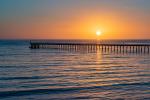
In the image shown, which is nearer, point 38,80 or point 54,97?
point 54,97

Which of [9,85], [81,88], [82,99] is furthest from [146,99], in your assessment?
[9,85]

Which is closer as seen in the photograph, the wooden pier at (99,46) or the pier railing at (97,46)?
the wooden pier at (99,46)

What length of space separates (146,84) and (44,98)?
682 cm

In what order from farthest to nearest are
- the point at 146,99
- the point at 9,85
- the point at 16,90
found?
the point at 9,85 → the point at 16,90 → the point at 146,99

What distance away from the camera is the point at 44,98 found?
14.2 metres

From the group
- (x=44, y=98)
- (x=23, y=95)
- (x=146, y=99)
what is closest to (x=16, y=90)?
(x=23, y=95)

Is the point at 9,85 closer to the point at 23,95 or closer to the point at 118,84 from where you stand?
the point at 23,95

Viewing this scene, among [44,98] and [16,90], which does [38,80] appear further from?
[44,98]

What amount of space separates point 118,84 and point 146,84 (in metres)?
1.59

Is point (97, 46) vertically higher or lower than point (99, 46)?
lower

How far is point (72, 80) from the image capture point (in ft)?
65.3

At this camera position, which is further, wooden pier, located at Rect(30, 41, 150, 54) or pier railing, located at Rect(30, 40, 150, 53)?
pier railing, located at Rect(30, 40, 150, 53)

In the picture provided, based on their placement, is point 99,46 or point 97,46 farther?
point 97,46

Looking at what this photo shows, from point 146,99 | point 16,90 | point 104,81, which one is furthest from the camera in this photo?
point 104,81
